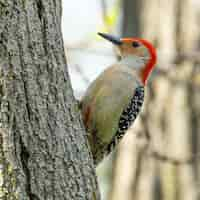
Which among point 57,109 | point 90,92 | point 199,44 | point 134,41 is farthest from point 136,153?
point 57,109

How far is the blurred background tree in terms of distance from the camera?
790cm

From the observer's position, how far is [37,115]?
3320 millimetres

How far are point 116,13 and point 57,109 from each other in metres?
5.54

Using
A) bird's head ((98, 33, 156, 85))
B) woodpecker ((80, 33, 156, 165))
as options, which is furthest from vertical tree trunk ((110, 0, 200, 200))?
woodpecker ((80, 33, 156, 165))

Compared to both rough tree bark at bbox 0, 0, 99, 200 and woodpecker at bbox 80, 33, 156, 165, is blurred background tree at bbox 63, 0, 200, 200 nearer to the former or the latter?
woodpecker at bbox 80, 33, 156, 165

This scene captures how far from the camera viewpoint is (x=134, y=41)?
226 inches

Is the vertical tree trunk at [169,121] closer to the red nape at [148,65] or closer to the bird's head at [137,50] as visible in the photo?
the bird's head at [137,50]

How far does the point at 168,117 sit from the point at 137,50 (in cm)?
251

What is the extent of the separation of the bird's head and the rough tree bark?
2032 millimetres

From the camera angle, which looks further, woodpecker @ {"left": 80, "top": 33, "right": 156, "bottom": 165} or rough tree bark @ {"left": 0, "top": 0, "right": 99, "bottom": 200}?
woodpecker @ {"left": 80, "top": 33, "right": 156, "bottom": 165}

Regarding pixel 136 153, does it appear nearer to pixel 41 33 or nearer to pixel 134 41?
pixel 134 41

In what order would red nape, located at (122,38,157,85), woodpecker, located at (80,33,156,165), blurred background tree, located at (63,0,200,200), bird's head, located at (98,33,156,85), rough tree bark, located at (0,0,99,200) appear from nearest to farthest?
rough tree bark, located at (0,0,99,200) < woodpecker, located at (80,33,156,165) < red nape, located at (122,38,157,85) < bird's head, located at (98,33,156,85) < blurred background tree, located at (63,0,200,200)

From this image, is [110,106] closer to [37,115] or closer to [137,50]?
[137,50]

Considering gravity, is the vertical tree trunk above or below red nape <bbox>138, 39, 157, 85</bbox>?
below
